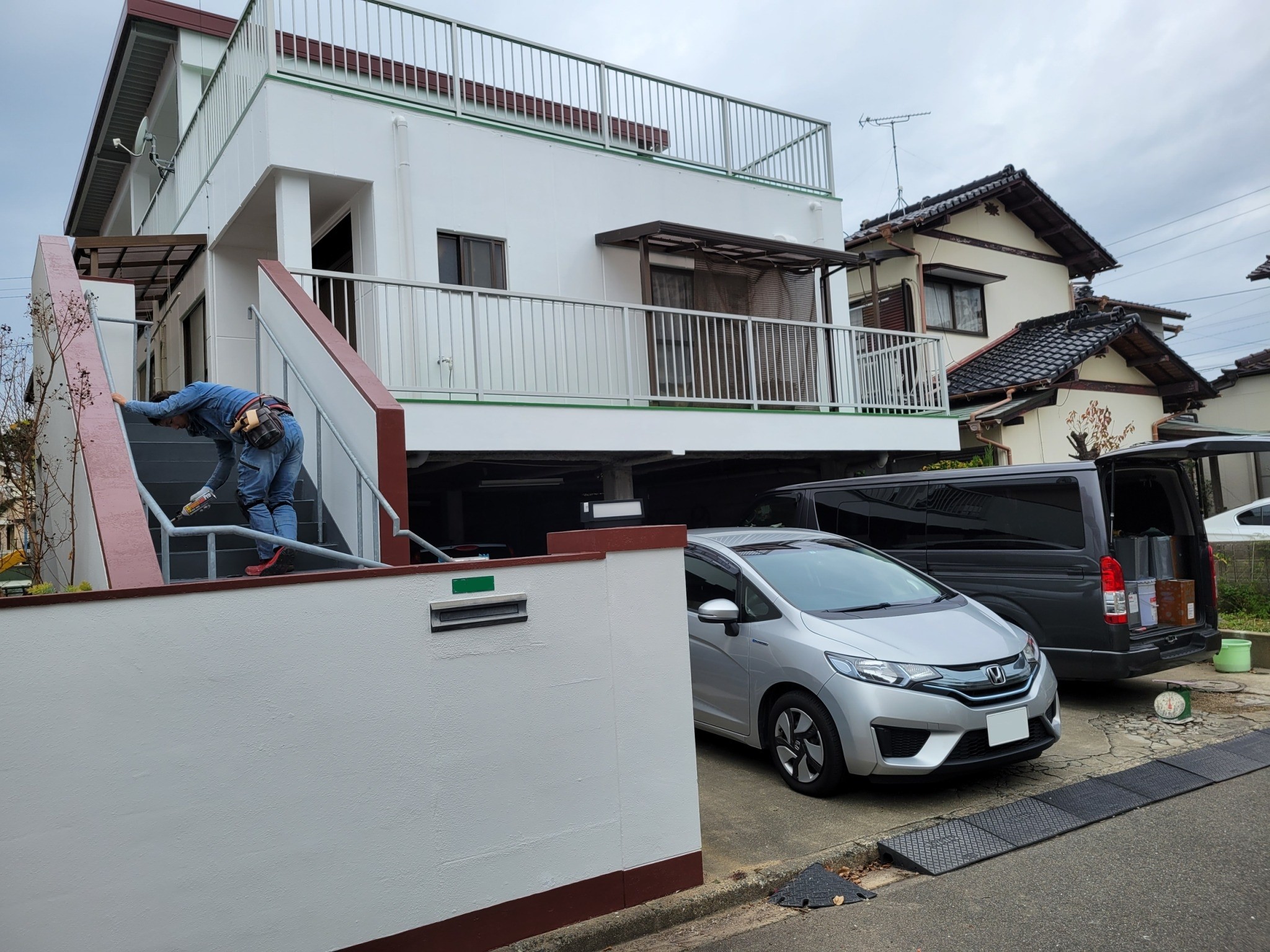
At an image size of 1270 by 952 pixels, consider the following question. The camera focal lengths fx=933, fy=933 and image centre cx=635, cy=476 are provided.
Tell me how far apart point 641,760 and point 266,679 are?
62.5 inches

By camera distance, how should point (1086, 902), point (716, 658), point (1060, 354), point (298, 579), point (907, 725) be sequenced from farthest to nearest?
point (1060, 354) < point (716, 658) < point (907, 725) < point (1086, 902) < point (298, 579)

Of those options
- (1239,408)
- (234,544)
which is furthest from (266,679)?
(1239,408)

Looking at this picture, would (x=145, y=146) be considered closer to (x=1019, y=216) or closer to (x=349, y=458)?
(x=349, y=458)

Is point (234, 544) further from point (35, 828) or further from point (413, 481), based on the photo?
point (413, 481)

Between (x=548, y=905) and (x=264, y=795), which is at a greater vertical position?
(x=264, y=795)

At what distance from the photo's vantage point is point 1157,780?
208 inches

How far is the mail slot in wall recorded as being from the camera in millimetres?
3514

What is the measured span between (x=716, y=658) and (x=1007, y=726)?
1793mm

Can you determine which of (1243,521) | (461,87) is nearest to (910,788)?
(461,87)

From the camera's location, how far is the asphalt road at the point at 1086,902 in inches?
139

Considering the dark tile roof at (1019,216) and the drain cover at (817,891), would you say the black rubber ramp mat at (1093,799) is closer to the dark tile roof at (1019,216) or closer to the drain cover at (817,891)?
the drain cover at (817,891)

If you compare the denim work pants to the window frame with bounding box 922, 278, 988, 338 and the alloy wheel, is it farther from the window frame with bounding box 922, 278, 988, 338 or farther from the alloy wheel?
the window frame with bounding box 922, 278, 988, 338

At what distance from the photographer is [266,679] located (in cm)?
315

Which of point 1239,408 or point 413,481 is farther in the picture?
point 1239,408
